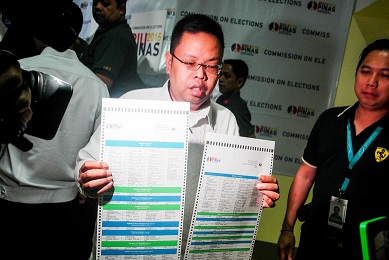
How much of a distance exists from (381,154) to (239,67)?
2.02m

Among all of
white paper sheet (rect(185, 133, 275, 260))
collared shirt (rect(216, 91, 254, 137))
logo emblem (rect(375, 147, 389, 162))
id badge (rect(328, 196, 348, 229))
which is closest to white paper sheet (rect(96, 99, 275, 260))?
white paper sheet (rect(185, 133, 275, 260))

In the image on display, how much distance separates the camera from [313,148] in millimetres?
2012

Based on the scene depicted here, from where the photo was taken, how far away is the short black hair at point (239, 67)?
3500 mm

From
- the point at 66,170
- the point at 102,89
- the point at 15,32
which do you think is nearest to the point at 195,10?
the point at 102,89

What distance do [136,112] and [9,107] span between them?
0.51 m

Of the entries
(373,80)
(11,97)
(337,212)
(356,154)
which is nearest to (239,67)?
(373,80)

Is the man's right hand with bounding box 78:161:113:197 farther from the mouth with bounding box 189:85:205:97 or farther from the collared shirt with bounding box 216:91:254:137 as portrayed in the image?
the collared shirt with bounding box 216:91:254:137

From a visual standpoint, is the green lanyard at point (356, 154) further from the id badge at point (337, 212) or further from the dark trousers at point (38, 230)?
the dark trousers at point (38, 230)

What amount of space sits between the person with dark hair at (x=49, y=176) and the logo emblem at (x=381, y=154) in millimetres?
1507

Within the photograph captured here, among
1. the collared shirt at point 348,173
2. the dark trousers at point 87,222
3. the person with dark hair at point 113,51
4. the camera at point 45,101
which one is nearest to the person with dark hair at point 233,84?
the person with dark hair at point 113,51

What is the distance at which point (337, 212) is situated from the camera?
1734 millimetres

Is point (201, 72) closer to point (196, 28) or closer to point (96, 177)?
point (196, 28)

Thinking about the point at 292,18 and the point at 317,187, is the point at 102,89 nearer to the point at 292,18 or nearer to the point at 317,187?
the point at 317,187

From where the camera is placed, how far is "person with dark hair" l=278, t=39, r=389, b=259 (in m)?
1.69
